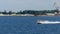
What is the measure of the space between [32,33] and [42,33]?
2.10 m

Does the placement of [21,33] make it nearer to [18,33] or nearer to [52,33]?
[18,33]

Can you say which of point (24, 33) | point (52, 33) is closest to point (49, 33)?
point (52, 33)

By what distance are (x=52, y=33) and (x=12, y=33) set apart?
8.04 m

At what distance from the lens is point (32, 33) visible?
214ft

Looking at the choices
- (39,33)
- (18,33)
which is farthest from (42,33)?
(18,33)

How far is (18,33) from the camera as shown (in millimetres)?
65750

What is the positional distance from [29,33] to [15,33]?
2.82 m

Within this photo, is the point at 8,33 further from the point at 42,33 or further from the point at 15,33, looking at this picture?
the point at 42,33

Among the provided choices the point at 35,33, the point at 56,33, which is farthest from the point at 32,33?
the point at 56,33

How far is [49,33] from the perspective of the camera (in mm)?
65250

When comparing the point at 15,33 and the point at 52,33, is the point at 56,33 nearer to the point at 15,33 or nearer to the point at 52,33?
the point at 52,33

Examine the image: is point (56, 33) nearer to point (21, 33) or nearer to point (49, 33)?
point (49, 33)

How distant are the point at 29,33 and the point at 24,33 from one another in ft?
3.32

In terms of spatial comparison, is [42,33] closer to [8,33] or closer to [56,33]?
[56,33]
